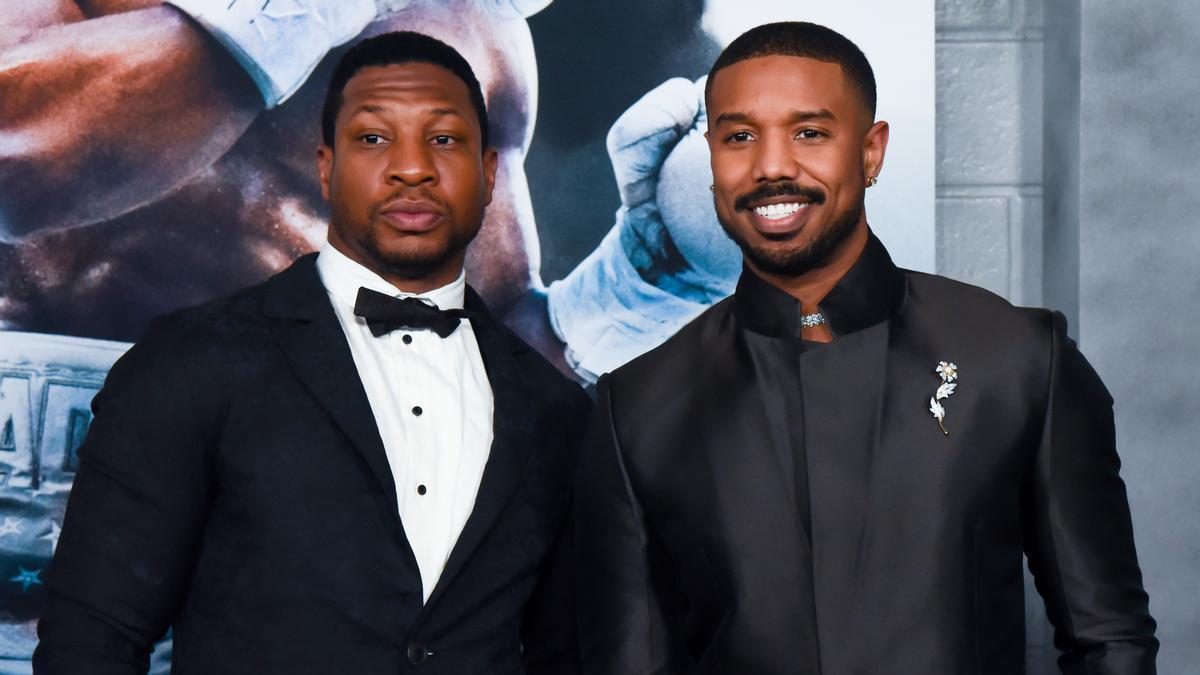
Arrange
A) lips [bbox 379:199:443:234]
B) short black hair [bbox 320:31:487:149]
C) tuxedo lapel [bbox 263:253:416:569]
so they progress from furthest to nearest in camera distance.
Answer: short black hair [bbox 320:31:487:149] → lips [bbox 379:199:443:234] → tuxedo lapel [bbox 263:253:416:569]

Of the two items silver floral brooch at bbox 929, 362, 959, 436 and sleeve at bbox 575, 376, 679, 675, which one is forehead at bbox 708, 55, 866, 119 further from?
sleeve at bbox 575, 376, 679, 675

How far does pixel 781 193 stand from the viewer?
1725mm

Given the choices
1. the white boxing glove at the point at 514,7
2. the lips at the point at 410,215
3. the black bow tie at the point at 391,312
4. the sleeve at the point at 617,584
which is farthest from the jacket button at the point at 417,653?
the white boxing glove at the point at 514,7

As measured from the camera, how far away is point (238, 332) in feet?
6.35

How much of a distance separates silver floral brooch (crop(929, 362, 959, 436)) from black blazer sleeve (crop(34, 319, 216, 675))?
39.5 inches

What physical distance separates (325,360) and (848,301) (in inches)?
29.9

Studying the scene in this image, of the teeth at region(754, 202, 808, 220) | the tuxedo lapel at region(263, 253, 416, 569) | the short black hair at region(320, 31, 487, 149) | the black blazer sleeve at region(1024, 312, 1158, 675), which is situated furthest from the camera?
the short black hair at region(320, 31, 487, 149)

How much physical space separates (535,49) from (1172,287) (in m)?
1.33

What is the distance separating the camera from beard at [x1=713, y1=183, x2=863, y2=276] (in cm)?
173

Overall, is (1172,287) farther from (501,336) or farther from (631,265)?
(501,336)

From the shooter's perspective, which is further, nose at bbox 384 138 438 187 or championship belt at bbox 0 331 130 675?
championship belt at bbox 0 331 130 675

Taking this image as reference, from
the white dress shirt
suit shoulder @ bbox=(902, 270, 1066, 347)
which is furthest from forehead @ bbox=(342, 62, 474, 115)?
suit shoulder @ bbox=(902, 270, 1066, 347)

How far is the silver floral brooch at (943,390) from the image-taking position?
170 cm

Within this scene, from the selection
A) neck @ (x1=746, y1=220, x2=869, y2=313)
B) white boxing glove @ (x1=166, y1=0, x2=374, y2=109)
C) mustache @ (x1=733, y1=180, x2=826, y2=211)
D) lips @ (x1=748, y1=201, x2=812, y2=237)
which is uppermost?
white boxing glove @ (x1=166, y1=0, x2=374, y2=109)
